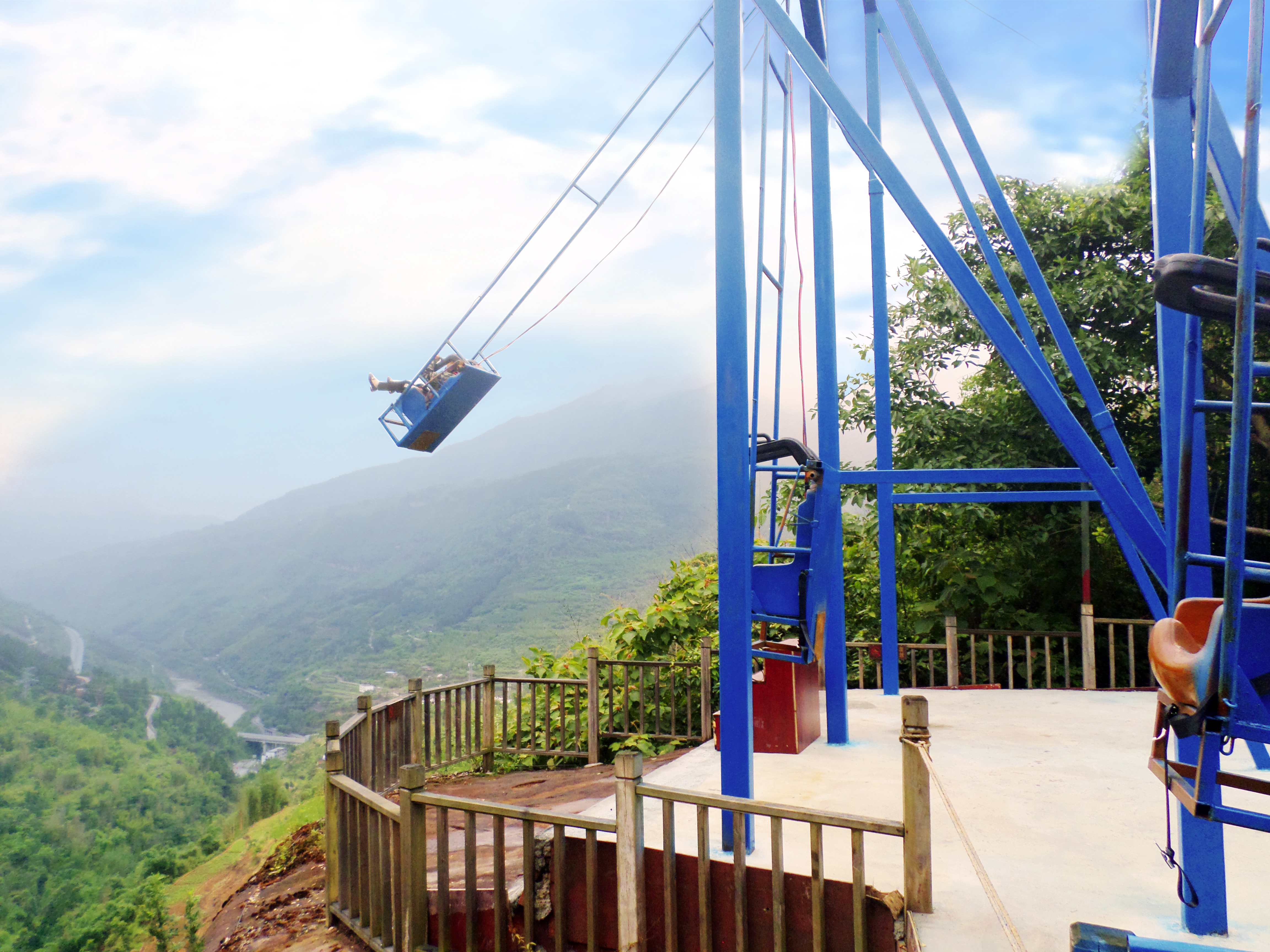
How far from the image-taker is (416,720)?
269 inches

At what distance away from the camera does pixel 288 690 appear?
44.1 metres

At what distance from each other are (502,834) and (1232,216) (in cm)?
360

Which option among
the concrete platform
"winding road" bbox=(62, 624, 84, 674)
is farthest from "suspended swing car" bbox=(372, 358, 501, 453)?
"winding road" bbox=(62, 624, 84, 674)

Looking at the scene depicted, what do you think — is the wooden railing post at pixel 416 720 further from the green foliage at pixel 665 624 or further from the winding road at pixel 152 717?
the winding road at pixel 152 717

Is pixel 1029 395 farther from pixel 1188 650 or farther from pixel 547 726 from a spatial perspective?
pixel 547 726

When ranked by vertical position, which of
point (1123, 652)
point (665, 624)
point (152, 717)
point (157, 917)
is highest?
point (665, 624)

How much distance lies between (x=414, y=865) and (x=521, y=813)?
691 mm

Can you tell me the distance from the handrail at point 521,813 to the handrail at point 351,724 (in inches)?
55.9

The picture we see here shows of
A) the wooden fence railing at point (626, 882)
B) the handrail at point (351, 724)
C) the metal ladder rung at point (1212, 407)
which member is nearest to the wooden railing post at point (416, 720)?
the handrail at point (351, 724)

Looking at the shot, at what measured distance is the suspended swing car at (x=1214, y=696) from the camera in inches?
76.4

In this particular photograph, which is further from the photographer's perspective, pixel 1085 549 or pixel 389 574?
pixel 389 574

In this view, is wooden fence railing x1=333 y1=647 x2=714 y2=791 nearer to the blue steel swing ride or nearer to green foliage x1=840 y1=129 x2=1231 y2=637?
the blue steel swing ride

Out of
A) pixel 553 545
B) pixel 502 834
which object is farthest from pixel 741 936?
pixel 553 545

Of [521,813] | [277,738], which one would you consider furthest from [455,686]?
[277,738]
